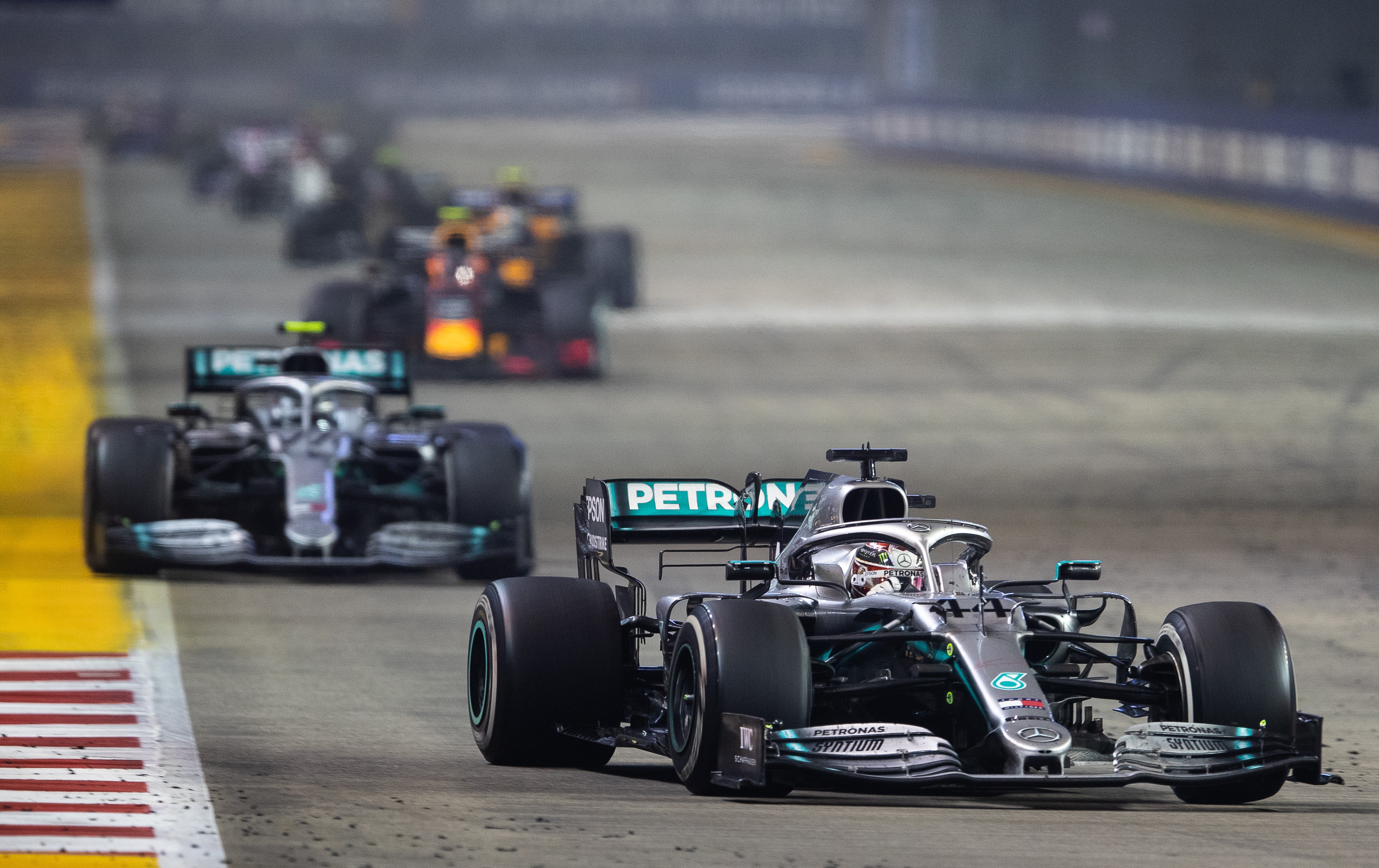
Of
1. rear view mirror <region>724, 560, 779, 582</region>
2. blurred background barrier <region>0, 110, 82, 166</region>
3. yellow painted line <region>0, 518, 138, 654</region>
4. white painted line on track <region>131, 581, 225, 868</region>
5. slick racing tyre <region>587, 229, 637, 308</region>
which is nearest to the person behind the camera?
white painted line on track <region>131, 581, 225, 868</region>

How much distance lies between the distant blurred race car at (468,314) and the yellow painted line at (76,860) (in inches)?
675

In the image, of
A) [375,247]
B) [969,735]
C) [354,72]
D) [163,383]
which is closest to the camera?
[969,735]

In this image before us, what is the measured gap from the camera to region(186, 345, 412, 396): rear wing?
16.8 meters

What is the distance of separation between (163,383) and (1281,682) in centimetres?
1881

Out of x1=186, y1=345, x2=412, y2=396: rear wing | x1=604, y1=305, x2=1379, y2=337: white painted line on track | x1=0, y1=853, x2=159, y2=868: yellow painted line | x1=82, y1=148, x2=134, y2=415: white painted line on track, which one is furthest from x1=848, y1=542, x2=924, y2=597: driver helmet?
x1=604, y1=305, x2=1379, y2=337: white painted line on track

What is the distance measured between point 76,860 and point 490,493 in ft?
23.6

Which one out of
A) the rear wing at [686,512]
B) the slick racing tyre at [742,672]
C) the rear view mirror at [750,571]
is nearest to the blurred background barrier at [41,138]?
the rear wing at [686,512]

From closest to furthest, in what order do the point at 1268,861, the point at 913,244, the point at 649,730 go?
the point at 1268,861 < the point at 649,730 < the point at 913,244

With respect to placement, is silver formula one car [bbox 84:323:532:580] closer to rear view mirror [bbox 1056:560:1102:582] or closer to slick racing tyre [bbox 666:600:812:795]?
rear view mirror [bbox 1056:560:1102:582]

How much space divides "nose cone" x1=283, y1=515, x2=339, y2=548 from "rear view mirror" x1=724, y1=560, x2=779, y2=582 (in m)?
5.34

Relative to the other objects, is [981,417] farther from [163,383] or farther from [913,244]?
[913,244]

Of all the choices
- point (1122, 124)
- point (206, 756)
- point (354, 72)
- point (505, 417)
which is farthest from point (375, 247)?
point (354, 72)

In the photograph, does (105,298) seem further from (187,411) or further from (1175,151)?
(1175,151)

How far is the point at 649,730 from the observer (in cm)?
1026
